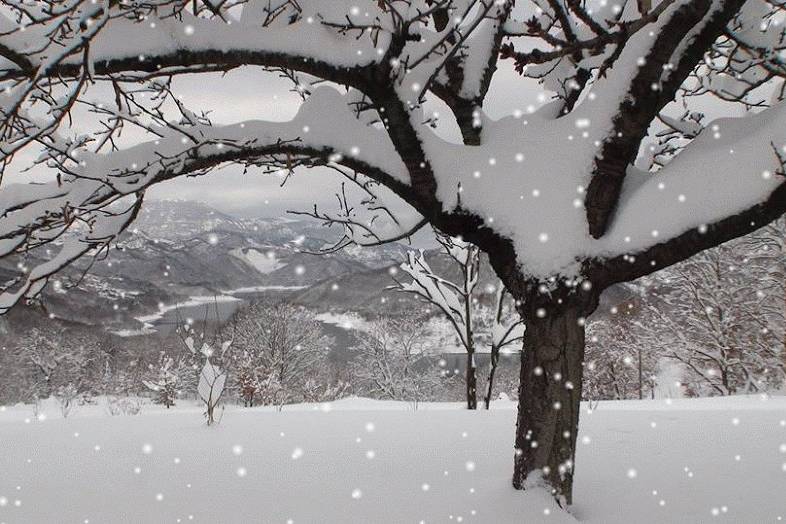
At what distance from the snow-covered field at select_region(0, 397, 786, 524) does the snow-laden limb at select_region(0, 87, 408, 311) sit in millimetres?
1460

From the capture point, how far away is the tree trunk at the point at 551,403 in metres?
2.81

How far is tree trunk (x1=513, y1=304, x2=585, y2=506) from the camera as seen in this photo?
2.81m

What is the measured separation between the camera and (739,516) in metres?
2.73

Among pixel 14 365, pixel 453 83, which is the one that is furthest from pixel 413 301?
pixel 453 83

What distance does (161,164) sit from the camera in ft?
9.71

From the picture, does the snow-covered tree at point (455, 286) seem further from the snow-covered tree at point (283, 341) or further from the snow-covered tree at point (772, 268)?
the snow-covered tree at point (283, 341)

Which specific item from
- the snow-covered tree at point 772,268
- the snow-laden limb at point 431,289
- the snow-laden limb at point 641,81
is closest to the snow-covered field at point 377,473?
the snow-laden limb at point 641,81

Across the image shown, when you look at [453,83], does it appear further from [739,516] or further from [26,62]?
[739,516]

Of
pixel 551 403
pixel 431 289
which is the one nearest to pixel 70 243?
pixel 551 403

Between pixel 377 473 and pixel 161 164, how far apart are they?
2.52m

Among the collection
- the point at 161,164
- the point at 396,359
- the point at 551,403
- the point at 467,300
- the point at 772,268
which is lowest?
the point at 551,403

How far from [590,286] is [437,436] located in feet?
8.64

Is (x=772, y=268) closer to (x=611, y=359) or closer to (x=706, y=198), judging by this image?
(x=611, y=359)

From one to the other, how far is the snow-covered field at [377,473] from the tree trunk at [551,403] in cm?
15
